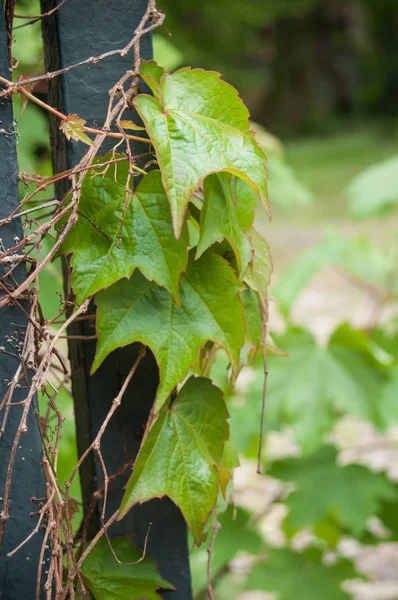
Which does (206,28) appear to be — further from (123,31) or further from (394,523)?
(123,31)

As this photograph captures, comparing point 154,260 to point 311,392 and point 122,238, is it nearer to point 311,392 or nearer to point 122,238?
point 122,238

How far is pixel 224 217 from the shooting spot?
646 mm

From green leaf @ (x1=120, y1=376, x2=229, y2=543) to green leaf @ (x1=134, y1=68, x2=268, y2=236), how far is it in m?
0.21

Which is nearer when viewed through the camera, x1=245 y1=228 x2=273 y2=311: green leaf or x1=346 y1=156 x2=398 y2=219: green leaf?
x1=245 y1=228 x2=273 y2=311: green leaf

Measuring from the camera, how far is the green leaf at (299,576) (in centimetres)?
180

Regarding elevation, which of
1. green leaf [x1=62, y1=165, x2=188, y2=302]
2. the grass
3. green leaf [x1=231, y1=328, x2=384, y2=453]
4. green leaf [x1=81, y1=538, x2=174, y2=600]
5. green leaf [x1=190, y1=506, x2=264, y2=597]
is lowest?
green leaf [x1=81, y1=538, x2=174, y2=600]

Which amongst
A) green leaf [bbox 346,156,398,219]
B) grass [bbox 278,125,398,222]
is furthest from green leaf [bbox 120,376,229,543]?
grass [bbox 278,125,398,222]

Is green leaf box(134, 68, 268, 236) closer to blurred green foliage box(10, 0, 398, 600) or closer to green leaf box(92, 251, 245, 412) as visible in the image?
green leaf box(92, 251, 245, 412)

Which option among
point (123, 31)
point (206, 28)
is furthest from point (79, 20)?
point (206, 28)

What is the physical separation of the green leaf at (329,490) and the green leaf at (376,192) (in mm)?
719

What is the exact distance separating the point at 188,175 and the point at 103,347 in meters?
0.16

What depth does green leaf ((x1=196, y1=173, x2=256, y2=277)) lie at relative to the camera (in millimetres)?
632

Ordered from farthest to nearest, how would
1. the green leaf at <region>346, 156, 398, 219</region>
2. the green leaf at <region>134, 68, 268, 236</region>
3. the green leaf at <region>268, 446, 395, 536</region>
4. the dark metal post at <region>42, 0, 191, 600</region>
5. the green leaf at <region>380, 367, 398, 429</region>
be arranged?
the green leaf at <region>346, 156, 398, 219</region>, the green leaf at <region>268, 446, 395, 536</region>, the green leaf at <region>380, 367, 398, 429</region>, the dark metal post at <region>42, 0, 191, 600</region>, the green leaf at <region>134, 68, 268, 236</region>

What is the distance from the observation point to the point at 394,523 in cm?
195
